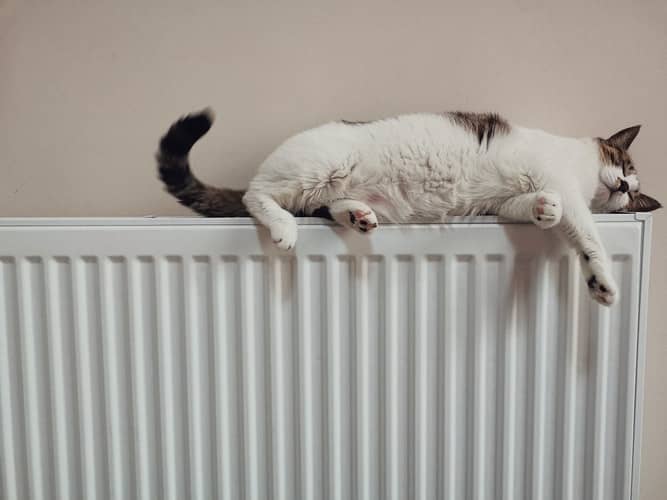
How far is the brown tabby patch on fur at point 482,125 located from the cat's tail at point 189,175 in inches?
15.5

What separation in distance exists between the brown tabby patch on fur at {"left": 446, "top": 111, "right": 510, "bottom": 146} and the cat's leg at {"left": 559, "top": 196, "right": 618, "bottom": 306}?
16cm

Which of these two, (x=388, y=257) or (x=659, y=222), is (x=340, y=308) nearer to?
(x=388, y=257)

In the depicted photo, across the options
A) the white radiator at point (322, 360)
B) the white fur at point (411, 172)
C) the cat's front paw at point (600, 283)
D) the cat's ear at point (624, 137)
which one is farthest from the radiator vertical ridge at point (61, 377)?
the cat's ear at point (624, 137)

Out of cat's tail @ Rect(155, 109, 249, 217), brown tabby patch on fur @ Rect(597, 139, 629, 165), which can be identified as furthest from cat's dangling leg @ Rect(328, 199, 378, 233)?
brown tabby patch on fur @ Rect(597, 139, 629, 165)

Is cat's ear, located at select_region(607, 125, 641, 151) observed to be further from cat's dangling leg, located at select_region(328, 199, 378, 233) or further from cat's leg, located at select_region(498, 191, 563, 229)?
cat's dangling leg, located at select_region(328, 199, 378, 233)

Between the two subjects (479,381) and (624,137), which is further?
(624,137)

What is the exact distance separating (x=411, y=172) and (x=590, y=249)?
282 mm

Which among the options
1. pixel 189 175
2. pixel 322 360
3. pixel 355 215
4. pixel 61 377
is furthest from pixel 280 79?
pixel 61 377

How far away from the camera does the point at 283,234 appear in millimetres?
819

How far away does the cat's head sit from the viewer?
926mm

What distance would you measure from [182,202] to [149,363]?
0.91 ft

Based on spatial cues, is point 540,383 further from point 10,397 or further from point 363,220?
point 10,397

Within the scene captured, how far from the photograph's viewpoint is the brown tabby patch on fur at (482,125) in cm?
90

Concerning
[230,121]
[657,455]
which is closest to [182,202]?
[230,121]
